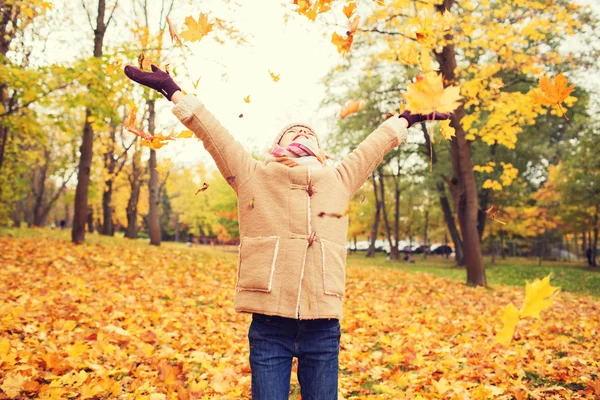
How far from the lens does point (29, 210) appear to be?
34344 mm

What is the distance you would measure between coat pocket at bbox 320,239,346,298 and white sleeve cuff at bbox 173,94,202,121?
847 millimetres

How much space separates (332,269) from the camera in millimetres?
1932

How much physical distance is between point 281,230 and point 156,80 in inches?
36.0

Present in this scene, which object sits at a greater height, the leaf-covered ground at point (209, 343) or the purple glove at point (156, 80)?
the purple glove at point (156, 80)

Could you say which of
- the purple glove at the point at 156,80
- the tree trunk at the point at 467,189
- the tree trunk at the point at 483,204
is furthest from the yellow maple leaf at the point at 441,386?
the tree trunk at the point at 483,204

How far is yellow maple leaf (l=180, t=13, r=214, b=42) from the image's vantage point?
254 cm

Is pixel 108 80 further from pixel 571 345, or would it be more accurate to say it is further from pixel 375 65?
pixel 571 345

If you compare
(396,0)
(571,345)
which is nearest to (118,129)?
(396,0)

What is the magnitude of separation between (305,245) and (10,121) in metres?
9.37

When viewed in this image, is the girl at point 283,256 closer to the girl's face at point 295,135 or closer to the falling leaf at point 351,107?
the girl's face at point 295,135

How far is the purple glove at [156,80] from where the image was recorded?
1929 millimetres

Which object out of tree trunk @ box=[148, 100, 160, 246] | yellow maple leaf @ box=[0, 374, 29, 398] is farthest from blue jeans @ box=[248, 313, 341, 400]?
tree trunk @ box=[148, 100, 160, 246]

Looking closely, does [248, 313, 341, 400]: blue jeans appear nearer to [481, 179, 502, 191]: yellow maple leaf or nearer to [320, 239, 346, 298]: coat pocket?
[320, 239, 346, 298]: coat pocket

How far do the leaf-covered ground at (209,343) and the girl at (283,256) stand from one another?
155cm
